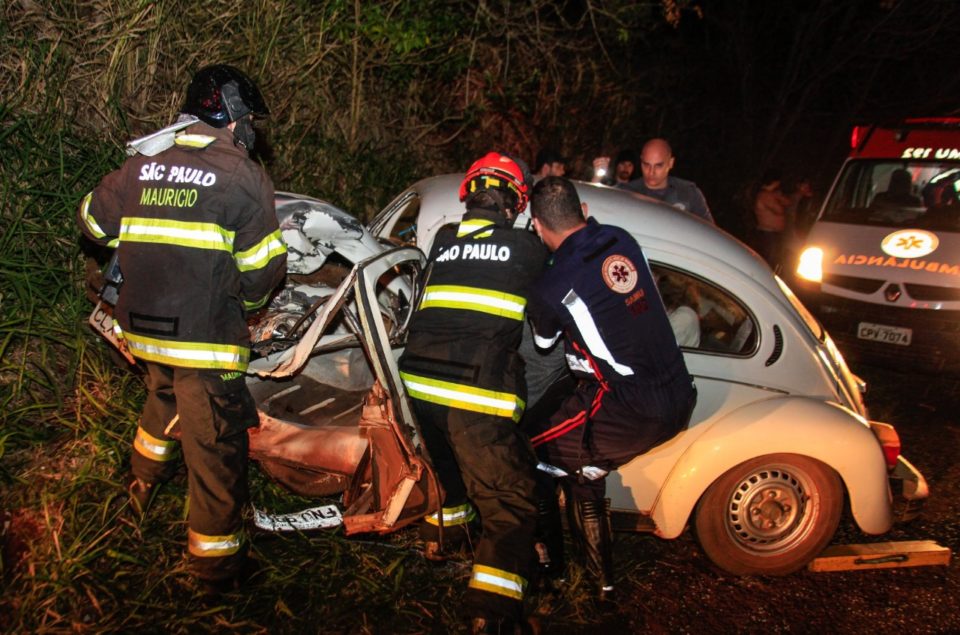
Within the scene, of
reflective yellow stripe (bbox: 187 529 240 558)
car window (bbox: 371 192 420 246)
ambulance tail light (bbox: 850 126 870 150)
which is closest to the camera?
reflective yellow stripe (bbox: 187 529 240 558)

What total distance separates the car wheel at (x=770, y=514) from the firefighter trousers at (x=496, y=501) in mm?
1029

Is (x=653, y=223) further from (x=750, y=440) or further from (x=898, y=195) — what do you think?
(x=898, y=195)

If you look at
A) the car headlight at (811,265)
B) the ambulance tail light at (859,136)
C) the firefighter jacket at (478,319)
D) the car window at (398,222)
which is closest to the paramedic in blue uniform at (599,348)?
the firefighter jacket at (478,319)

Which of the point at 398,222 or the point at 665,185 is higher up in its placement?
the point at 665,185

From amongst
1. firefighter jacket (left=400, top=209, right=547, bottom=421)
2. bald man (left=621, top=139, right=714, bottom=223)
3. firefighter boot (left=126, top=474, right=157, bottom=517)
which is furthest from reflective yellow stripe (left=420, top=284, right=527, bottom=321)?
bald man (left=621, top=139, right=714, bottom=223)

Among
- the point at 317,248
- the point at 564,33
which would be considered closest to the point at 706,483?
the point at 317,248

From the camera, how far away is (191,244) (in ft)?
9.12

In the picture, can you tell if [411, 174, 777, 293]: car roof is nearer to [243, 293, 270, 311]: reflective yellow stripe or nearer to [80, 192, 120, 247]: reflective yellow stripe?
[243, 293, 270, 311]: reflective yellow stripe

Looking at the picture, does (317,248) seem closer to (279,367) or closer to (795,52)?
(279,367)

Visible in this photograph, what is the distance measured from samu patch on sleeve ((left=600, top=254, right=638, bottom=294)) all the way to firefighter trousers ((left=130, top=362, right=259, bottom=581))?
1.63 meters

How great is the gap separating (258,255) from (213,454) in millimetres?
865

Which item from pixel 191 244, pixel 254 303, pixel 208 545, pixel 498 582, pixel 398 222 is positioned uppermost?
pixel 398 222

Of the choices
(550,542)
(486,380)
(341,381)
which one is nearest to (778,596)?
(550,542)

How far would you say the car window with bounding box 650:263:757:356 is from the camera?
3379mm
